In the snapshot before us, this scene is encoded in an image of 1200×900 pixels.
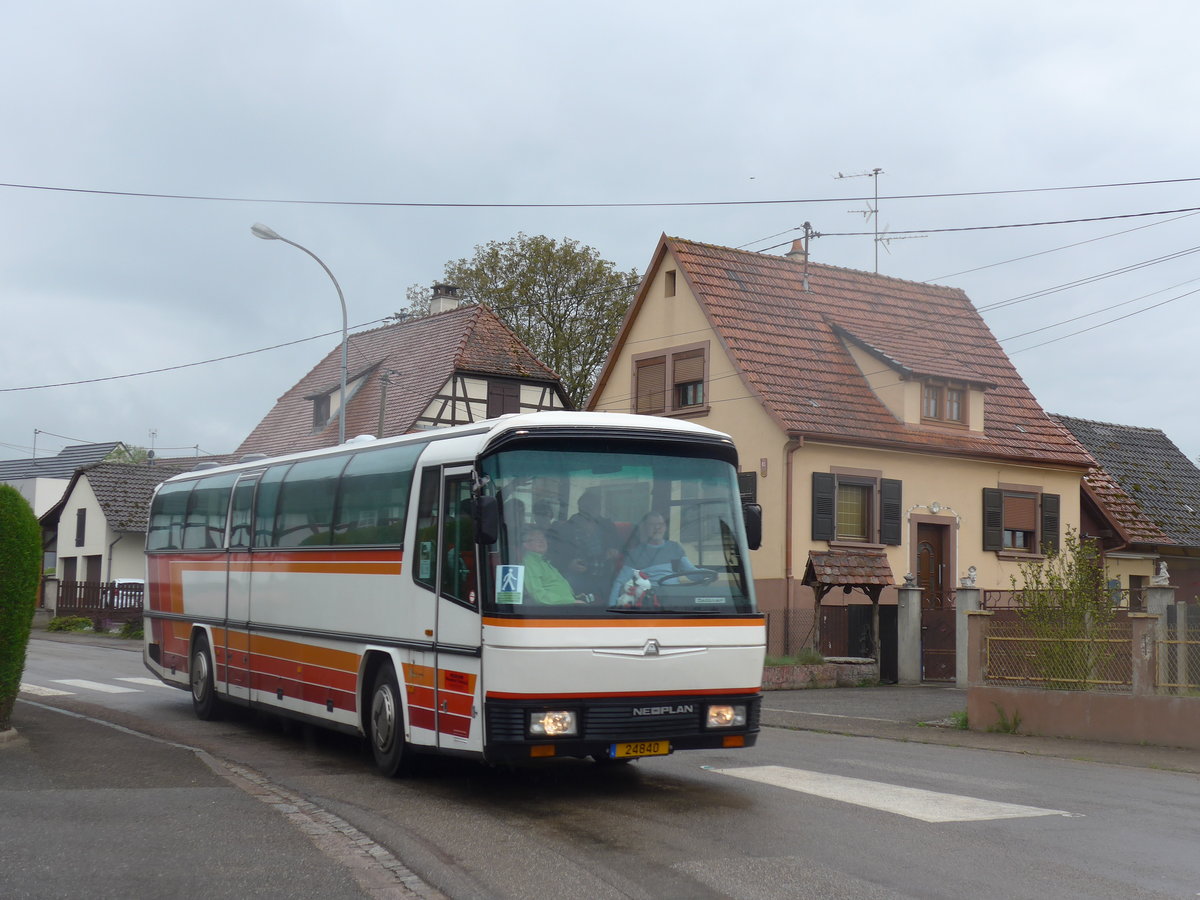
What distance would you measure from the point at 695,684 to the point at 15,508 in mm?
6542

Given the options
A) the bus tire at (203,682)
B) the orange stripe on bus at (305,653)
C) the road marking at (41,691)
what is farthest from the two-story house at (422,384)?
Result: the orange stripe on bus at (305,653)

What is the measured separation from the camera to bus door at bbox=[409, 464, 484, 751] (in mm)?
10102

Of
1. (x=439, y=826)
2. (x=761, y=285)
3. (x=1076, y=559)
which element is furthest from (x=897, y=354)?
(x=439, y=826)

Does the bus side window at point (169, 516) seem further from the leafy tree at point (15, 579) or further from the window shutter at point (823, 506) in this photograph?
the window shutter at point (823, 506)

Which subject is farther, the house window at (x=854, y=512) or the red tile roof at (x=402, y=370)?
the red tile roof at (x=402, y=370)

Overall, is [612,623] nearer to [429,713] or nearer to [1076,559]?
[429,713]

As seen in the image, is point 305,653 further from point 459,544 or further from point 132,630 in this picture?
point 132,630

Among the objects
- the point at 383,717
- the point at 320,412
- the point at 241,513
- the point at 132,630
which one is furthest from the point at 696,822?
the point at 320,412

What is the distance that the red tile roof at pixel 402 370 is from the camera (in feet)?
149

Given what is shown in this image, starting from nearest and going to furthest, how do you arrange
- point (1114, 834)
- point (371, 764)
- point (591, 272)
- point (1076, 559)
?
point (1114, 834) → point (371, 764) → point (1076, 559) → point (591, 272)

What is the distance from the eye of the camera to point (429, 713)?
10.7 metres

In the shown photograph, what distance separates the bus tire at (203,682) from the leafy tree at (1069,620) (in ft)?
31.7

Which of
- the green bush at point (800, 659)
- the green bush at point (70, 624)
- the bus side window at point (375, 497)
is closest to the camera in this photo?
the bus side window at point (375, 497)

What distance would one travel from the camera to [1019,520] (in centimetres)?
3359
